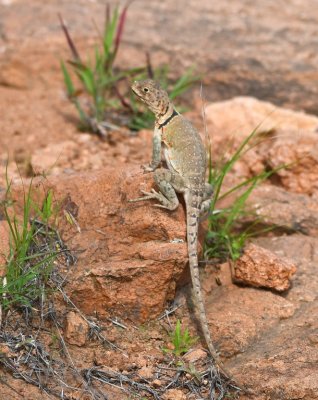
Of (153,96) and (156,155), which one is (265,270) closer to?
(156,155)

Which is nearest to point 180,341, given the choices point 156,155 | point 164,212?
point 164,212

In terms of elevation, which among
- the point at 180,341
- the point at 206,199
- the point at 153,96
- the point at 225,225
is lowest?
the point at 180,341

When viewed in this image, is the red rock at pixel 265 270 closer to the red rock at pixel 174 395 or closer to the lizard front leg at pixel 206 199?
the lizard front leg at pixel 206 199

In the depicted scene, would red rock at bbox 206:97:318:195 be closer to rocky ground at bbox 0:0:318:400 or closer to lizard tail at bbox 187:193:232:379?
rocky ground at bbox 0:0:318:400

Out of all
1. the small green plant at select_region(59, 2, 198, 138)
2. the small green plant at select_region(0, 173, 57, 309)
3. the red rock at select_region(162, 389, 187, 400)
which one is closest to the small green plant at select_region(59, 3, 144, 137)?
the small green plant at select_region(59, 2, 198, 138)

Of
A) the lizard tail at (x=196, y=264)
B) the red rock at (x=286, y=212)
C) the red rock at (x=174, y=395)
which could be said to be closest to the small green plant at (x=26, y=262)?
the lizard tail at (x=196, y=264)

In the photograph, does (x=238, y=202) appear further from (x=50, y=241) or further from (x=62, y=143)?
(x=62, y=143)
